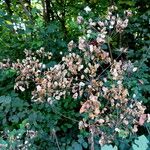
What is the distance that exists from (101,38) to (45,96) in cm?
52

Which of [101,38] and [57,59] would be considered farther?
[57,59]

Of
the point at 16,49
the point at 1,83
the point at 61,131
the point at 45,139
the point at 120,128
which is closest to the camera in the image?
the point at 120,128

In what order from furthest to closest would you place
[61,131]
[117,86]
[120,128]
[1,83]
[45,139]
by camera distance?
[1,83], [61,131], [45,139], [117,86], [120,128]

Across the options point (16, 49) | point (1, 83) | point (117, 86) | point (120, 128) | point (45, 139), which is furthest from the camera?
point (16, 49)

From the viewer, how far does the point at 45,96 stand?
2051 millimetres

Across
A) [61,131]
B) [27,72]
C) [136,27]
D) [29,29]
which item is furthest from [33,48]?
[136,27]

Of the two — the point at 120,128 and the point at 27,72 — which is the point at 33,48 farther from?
the point at 120,128

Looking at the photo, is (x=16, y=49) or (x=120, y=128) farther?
(x=16, y=49)

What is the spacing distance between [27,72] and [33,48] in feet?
1.86

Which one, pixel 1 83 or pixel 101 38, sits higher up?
pixel 101 38

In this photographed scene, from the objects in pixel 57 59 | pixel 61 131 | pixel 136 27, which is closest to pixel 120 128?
pixel 61 131

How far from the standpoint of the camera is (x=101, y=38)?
209 centimetres

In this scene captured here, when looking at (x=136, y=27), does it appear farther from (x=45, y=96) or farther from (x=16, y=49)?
(x=45, y=96)

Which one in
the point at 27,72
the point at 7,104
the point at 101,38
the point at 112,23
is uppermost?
the point at 112,23
